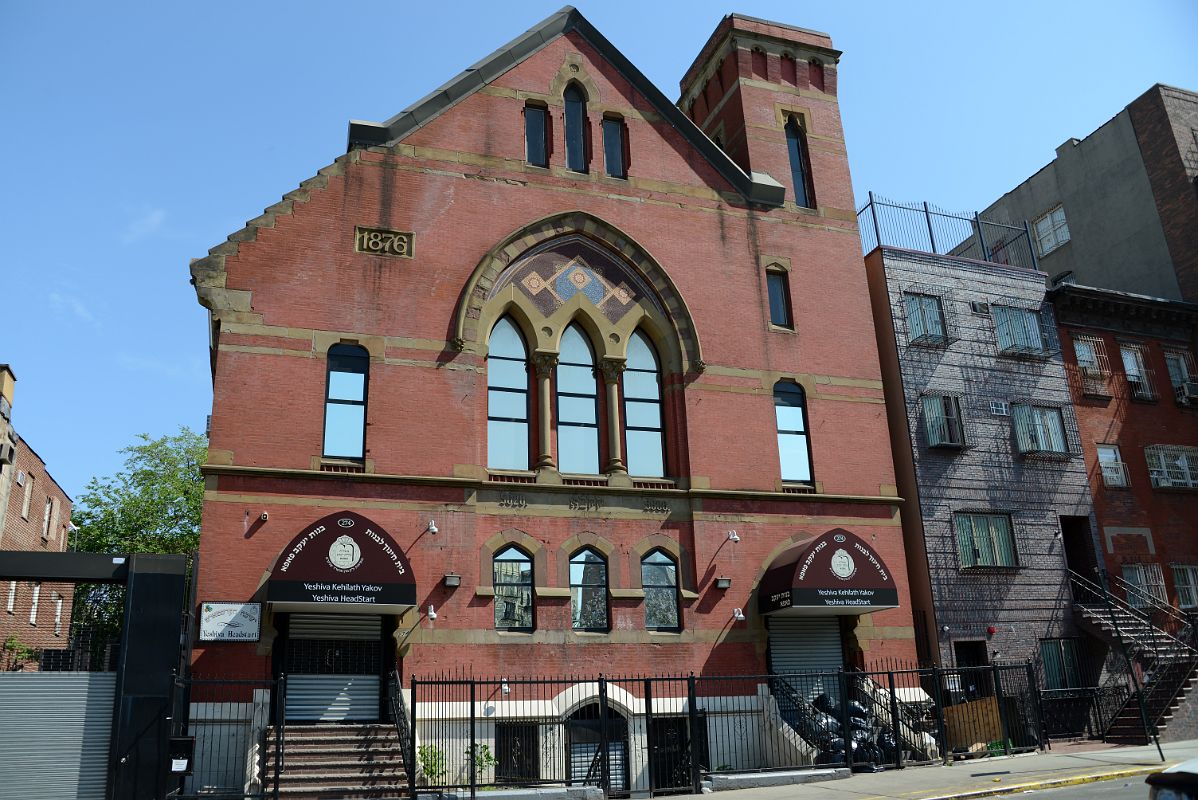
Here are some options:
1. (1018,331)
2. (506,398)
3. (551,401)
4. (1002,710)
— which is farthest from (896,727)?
(1018,331)

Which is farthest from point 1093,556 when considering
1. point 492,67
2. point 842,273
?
point 492,67

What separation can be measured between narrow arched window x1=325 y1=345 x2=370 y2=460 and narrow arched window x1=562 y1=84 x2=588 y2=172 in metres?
8.38

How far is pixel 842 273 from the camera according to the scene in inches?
1149

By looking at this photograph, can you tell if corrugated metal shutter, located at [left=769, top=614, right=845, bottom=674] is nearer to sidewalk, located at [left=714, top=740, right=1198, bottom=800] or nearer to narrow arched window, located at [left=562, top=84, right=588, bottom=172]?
sidewalk, located at [left=714, top=740, right=1198, bottom=800]

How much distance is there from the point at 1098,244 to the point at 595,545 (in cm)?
2902

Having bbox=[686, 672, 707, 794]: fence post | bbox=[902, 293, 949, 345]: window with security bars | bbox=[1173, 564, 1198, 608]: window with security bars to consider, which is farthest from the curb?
bbox=[1173, 564, 1198, 608]: window with security bars

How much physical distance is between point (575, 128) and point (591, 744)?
16443mm

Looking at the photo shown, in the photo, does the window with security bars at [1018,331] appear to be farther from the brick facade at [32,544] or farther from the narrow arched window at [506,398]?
the brick facade at [32,544]

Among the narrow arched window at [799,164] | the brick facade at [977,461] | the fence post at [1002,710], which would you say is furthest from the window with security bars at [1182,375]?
the fence post at [1002,710]

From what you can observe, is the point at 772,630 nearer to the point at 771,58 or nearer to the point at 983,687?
the point at 983,687

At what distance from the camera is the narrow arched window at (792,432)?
2678 centimetres

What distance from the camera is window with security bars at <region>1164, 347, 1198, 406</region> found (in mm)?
34688

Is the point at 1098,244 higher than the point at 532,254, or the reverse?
the point at 1098,244

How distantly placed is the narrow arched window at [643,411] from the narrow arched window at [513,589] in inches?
151
